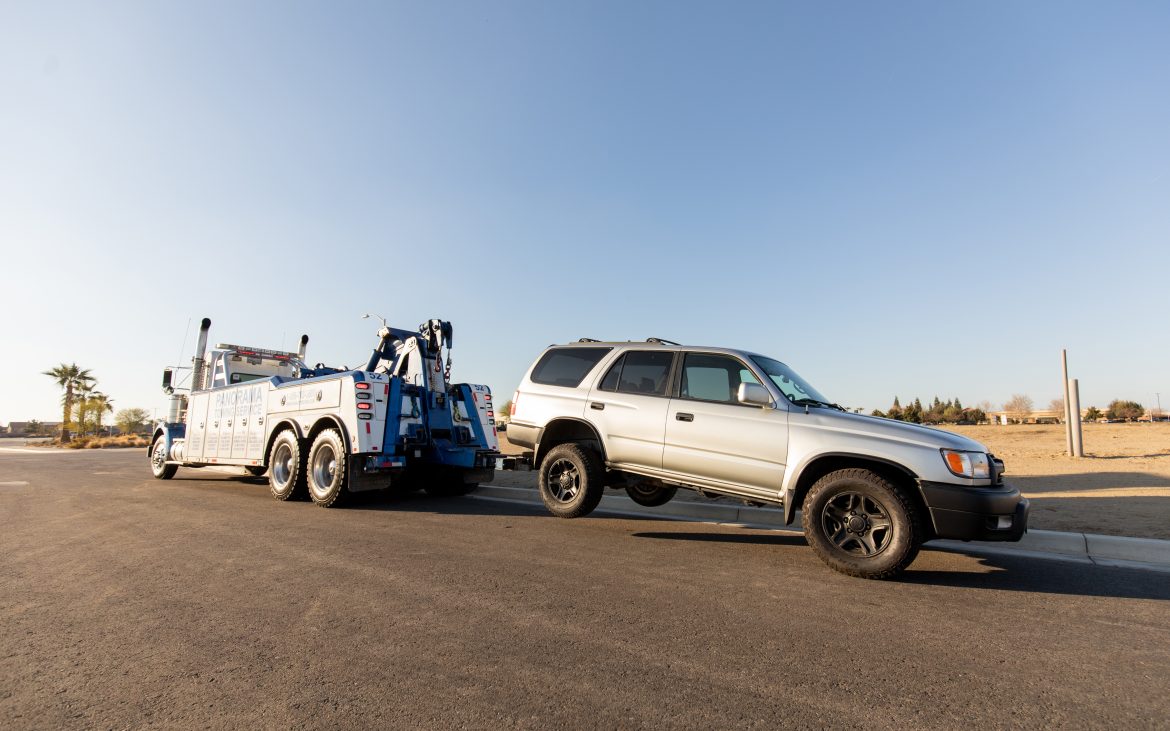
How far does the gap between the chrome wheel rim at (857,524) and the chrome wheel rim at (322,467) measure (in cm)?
750

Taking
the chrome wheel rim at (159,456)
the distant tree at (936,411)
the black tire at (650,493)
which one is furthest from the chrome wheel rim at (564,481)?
the distant tree at (936,411)

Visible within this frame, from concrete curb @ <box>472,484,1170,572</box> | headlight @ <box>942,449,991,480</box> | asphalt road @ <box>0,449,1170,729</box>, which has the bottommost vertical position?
asphalt road @ <box>0,449,1170,729</box>

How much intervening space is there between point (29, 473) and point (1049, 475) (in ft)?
82.2

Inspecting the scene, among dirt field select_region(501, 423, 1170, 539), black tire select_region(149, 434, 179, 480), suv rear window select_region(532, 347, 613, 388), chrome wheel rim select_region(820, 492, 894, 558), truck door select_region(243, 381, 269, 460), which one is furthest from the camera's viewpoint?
black tire select_region(149, 434, 179, 480)

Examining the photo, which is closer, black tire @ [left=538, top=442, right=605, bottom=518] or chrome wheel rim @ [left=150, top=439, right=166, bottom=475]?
black tire @ [left=538, top=442, right=605, bottom=518]

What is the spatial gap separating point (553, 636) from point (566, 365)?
4525 mm

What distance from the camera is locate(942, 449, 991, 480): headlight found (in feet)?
16.1

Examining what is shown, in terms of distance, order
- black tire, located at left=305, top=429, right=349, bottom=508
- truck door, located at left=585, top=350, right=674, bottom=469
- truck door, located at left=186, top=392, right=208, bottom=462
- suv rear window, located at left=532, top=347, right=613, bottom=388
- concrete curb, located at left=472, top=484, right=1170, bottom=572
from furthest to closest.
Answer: truck door, located at left=186, top=392, right=208, bottom=462 < black tire, located at left=305, top=429, right=349, bottom=508 < suv rear window, located at left=532, top=347, right=613, bottom=388 < truck door, located at left=585, top=350, right=674, bottom=469 < concrete curb, located at left=472, top=484, right=1170, bottom=572

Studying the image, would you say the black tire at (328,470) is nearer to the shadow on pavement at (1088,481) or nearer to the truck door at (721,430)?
the truck door at (721,430)

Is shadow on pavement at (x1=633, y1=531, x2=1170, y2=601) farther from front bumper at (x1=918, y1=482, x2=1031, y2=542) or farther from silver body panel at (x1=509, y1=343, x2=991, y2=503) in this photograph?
silver body panel at (x1=509, y1=343, x2=991, y2=503)

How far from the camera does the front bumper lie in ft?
15.7

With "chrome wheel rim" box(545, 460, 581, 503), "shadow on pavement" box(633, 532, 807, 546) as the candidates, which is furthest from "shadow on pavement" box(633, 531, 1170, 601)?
"chrome wheel rim" box(545, 460, 581, 503)

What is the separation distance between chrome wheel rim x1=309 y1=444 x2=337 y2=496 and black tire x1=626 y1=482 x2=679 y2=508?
15.9 feet

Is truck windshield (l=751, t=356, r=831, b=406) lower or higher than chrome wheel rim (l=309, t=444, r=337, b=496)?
higher
